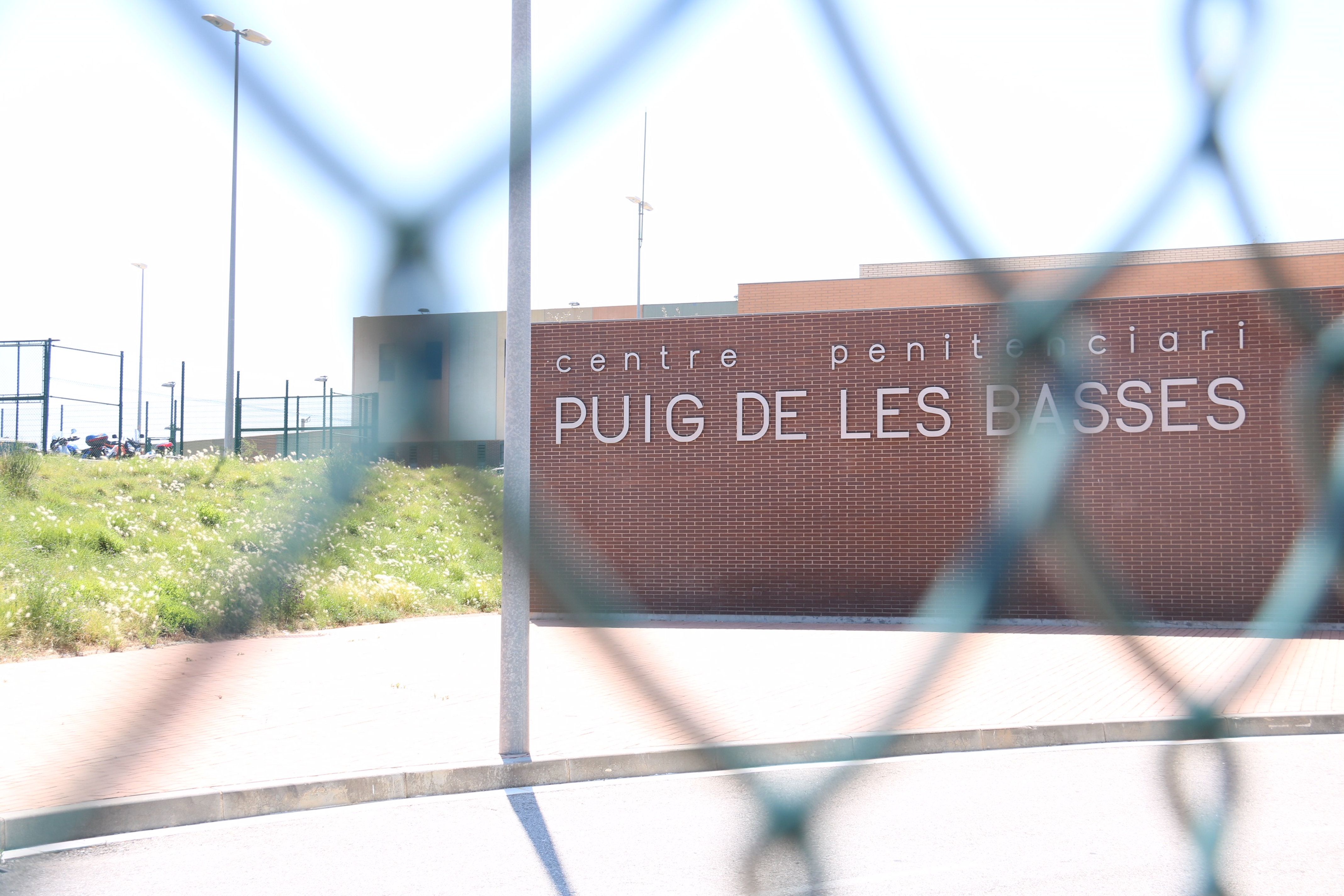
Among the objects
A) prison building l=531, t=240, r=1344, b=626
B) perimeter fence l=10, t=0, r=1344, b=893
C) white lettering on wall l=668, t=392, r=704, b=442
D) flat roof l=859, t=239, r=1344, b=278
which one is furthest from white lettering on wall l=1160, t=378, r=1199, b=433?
flat roof l=859, t=239, r=1344, b=278

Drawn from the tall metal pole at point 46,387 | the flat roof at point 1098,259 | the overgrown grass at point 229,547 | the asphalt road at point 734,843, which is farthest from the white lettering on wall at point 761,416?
the tall metal pole at point 46,387

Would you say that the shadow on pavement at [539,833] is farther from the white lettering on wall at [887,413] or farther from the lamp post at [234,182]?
the white lettering on wall at [887,413]

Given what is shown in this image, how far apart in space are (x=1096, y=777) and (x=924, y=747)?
1108 mm

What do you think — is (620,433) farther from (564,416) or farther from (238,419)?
(238,419)

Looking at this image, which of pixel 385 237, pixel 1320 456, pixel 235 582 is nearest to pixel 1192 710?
pixel 1320 456

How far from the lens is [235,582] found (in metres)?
1.94

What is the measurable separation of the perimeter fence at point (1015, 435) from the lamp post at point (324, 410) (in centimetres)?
3

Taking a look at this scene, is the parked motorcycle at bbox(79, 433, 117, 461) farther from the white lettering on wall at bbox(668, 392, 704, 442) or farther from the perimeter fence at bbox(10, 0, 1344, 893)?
the perimeter fence at bbox(10, 0, 1344, 893)

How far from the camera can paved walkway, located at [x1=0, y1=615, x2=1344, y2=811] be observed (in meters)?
4.90

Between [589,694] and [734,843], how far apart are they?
3829 mm

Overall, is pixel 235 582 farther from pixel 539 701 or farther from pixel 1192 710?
pixel 539 701

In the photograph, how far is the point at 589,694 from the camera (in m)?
9.20

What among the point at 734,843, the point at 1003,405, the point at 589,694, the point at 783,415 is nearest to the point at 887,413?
the point at 783,415

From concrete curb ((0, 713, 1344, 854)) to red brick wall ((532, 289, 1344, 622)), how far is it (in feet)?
17.1
